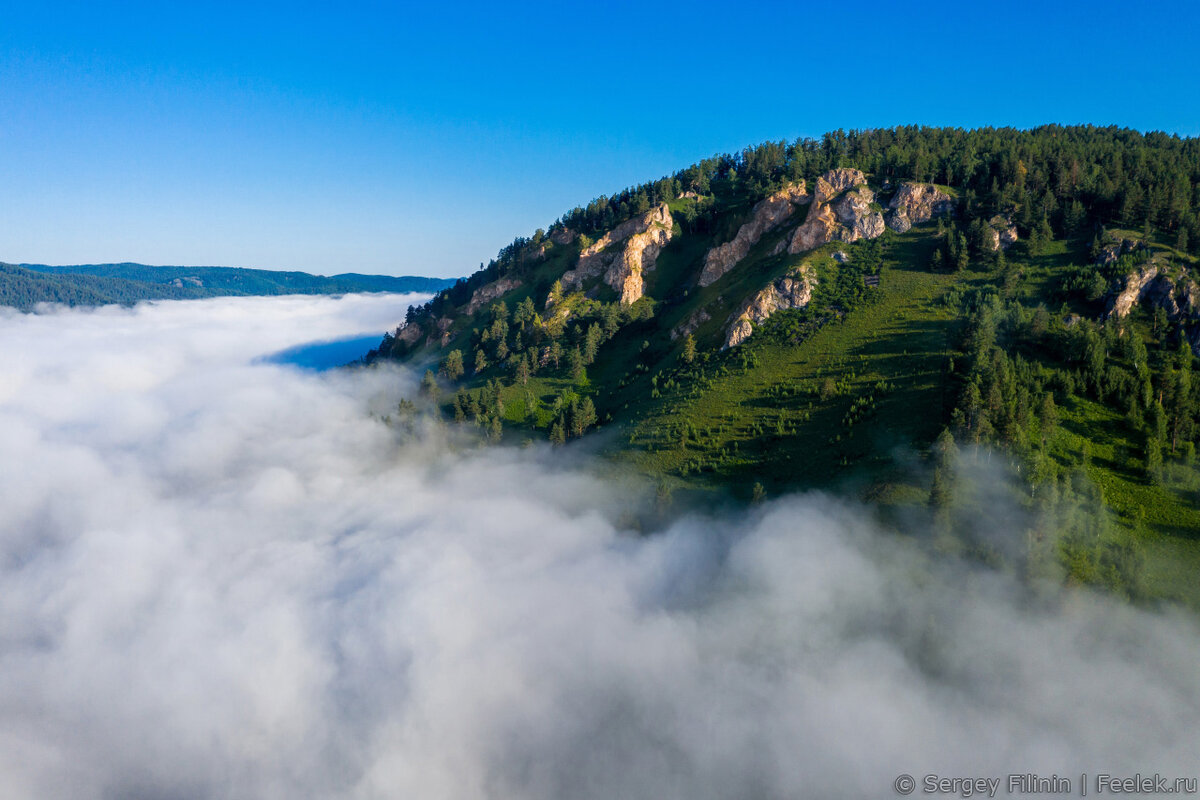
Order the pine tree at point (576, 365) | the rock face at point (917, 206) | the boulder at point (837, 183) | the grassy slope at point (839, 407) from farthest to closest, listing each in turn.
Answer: the pine tree at point (576, 365) → the boulder at point (837, 183) → the rock face at point (917, 206) → the grassy slope at point (839, 407)

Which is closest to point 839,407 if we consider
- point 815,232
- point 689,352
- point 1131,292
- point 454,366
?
point 689,352

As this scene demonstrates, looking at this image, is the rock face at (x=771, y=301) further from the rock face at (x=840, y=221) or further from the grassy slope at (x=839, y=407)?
the rock face at (x=840, y=221)

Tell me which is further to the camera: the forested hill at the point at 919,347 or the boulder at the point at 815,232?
the boulder at the point at 815,232

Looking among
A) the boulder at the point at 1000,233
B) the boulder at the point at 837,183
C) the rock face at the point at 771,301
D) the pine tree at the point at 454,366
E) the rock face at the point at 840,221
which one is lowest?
the pine tree at the point at 454,366

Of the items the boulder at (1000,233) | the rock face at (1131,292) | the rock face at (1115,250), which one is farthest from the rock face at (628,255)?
the rock face at (1131,292)

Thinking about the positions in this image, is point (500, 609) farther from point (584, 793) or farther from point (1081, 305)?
point (1081, 305)

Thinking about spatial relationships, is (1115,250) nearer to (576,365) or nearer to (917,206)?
(917,206)

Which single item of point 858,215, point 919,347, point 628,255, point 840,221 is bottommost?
point 919,347
